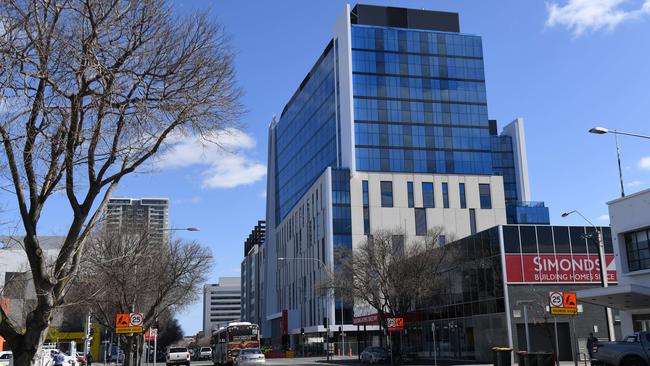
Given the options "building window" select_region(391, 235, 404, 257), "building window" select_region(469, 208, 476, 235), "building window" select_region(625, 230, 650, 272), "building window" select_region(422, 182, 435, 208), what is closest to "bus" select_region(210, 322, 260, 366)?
"building window" select_region(391, 235, 404, 257)

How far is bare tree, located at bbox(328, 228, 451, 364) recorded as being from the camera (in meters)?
48.2

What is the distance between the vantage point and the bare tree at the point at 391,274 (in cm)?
4816

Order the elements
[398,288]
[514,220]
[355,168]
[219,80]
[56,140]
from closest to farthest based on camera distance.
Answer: [56,140], [219,80], [398,288], [355,168], [514,220]

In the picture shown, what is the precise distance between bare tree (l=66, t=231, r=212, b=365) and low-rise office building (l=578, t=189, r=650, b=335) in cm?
2448

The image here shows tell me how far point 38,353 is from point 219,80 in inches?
227

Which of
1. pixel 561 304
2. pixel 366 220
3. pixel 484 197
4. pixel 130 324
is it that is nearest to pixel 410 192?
pixel 366 220

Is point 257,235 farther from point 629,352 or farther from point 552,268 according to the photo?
point 629,352

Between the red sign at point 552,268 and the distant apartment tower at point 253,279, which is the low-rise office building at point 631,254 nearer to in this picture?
the red sign at point 552,268

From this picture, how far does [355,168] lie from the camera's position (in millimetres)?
84125

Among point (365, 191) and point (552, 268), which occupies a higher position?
point (365, 191)

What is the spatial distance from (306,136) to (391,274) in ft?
194

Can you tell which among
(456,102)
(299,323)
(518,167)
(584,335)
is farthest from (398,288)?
(518,167)

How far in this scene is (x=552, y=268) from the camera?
44.3 meters

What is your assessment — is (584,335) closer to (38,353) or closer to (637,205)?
(637,205)
